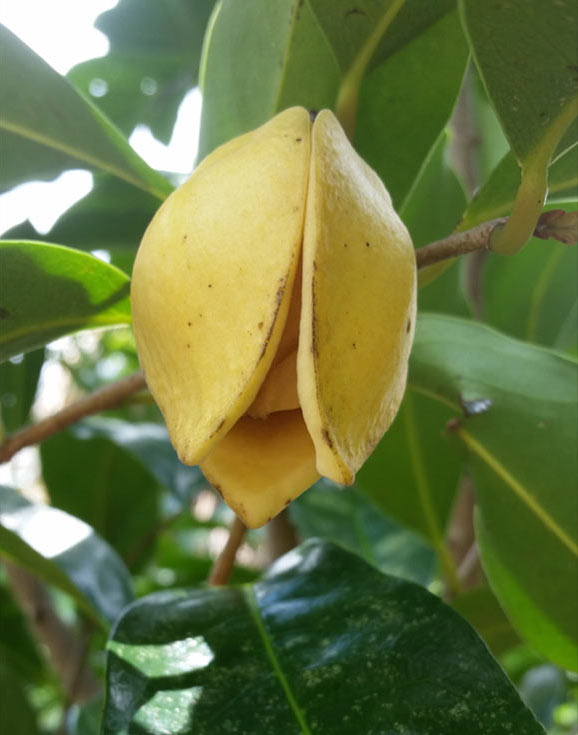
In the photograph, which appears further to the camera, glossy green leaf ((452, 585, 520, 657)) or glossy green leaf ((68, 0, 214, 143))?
glossy green leaf ((68, 0, 214, 143))

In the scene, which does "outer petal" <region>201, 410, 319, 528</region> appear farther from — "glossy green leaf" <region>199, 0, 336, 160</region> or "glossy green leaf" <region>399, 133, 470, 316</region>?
"glossy green leaf" <region>399, 133, 470, 316</region>

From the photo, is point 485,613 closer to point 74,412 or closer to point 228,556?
point 228,556

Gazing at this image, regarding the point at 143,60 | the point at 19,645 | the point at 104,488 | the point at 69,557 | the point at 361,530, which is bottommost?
the point at 19,645

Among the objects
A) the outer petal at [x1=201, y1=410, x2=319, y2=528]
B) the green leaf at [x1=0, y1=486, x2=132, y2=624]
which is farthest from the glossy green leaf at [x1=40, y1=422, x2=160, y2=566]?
the outer petal at [x1=201, y1=410, x2=319, y2=528]

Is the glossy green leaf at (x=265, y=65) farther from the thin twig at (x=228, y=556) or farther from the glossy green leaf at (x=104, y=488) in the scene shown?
the glossy green leaf at (x=104, y=488)

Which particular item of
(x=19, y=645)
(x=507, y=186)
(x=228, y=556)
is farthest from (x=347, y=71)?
(x=19, y=645)

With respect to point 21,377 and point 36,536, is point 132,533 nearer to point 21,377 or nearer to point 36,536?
point 21,377
